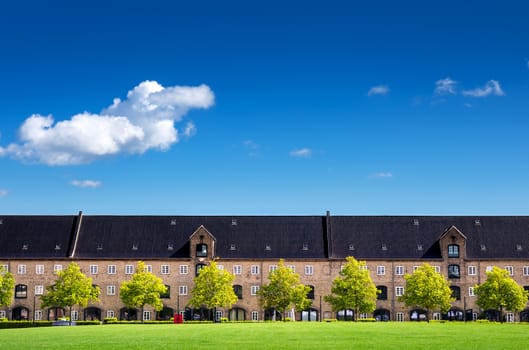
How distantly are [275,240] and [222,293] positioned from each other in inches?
606

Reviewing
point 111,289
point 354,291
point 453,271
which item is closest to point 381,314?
point 453,271

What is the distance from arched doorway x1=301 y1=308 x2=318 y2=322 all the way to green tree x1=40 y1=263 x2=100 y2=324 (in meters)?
27.8

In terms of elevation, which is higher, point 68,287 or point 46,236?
point 46,236

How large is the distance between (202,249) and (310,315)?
56.2 ft

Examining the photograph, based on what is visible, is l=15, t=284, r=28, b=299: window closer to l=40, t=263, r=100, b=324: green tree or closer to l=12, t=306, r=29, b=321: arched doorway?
l=12, t=306, r=29, b=321: arched doorway

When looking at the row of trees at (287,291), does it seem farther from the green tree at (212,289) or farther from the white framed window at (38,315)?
the white framed window at (38,315)

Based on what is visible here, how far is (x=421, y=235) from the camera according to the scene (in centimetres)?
11181

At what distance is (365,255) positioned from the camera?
110062 mm

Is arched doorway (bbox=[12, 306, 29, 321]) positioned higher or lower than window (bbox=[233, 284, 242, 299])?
lower

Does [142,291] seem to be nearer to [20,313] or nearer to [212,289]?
[212,289]

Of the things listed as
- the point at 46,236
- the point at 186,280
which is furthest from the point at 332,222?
the point at 46,236

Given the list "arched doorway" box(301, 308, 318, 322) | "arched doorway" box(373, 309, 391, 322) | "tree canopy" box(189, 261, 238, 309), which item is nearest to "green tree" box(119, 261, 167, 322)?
"tree canopy" box(189, 261, 238, 309)

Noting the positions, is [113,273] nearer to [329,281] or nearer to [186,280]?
[186,280]

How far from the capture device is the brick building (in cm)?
10806
